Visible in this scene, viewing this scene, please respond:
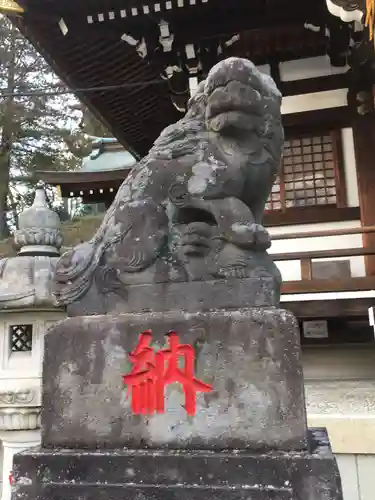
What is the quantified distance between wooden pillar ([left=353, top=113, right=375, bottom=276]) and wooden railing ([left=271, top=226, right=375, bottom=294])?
46 centimetres

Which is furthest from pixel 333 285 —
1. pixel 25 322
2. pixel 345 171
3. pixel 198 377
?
pixel 198 377

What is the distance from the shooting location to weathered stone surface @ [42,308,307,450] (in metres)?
2.00

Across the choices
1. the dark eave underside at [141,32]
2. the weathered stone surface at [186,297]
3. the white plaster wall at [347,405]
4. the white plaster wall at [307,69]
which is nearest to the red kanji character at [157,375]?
the weathered stone surface at [186,297]

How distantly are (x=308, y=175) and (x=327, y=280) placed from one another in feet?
5.47

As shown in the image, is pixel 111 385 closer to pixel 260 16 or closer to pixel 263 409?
pixel 263 409

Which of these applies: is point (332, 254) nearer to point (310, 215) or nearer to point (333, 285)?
point (333, 285)

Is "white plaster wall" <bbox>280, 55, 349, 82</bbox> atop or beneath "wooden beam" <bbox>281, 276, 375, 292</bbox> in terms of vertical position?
atop

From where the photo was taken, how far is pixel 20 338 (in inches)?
157

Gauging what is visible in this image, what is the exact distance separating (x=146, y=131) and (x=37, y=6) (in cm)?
380

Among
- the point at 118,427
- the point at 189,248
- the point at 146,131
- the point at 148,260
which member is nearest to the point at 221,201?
the point at 189,248

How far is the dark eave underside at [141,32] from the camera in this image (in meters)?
5.80

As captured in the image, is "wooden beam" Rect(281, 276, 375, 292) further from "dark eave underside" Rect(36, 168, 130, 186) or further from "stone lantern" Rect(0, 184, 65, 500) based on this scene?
"dark eave underside" Rect(36, 168, 130, 186)

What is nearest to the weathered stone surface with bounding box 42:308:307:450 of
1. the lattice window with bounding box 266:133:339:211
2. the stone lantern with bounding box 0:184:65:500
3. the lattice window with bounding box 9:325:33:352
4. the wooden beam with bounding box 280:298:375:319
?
the stone lantern with bounding box 0:184:65:500

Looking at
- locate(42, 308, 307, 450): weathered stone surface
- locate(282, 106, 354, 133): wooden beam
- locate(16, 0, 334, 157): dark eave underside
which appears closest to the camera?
locate(42, 308, 307, 450): weathered stone surface
